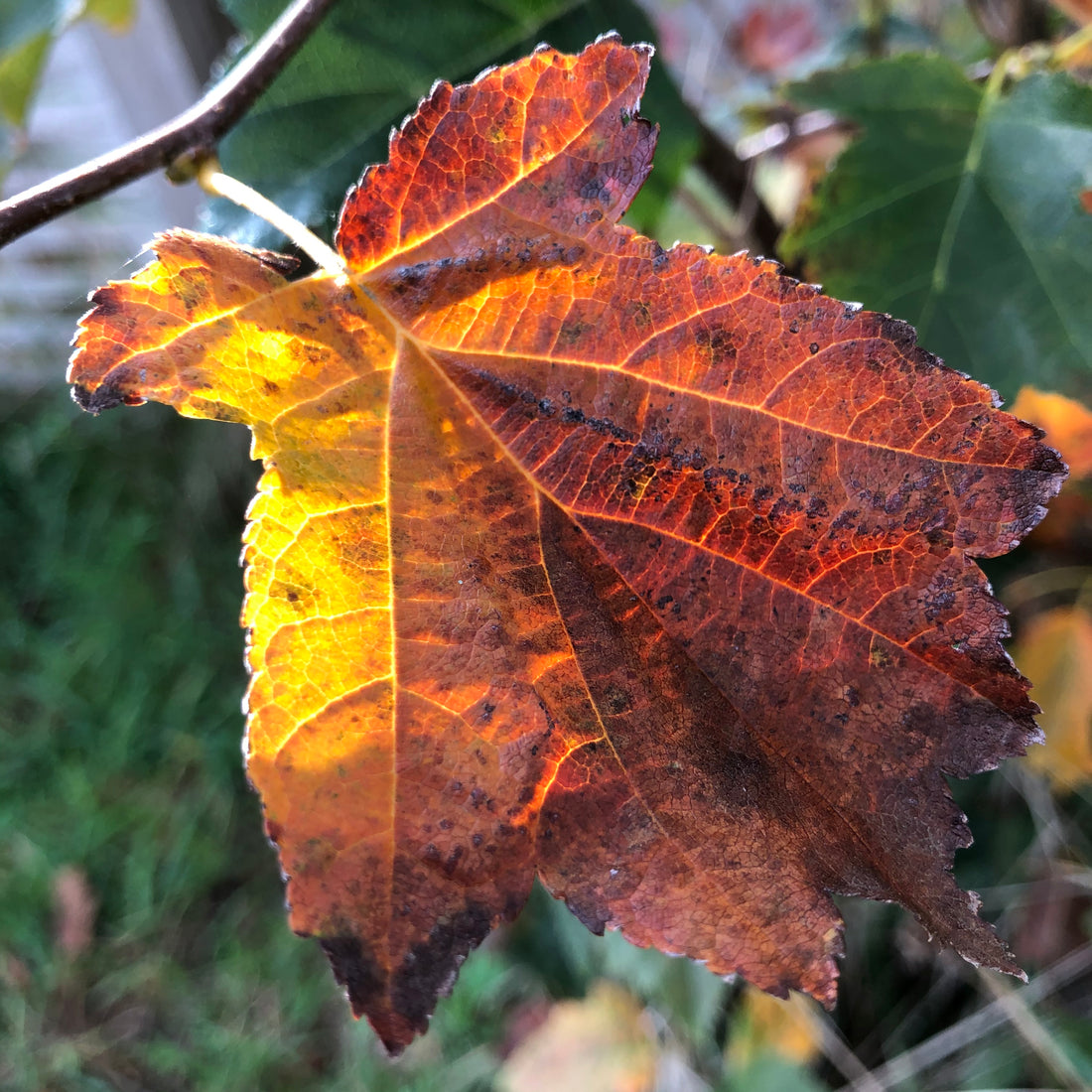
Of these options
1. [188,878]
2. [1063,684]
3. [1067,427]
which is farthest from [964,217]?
[188,878]

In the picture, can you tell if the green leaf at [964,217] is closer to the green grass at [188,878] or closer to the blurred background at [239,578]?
the blurred background at [239,578]

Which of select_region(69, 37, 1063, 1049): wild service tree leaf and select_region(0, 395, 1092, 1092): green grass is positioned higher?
select_region(69, 37, 1063, 1049): wild service tree leaf

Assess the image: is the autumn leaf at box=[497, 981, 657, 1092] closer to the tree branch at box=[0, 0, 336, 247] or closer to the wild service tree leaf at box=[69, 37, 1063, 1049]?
the wild service tree leaf at box=[69, 37, 1063, 1049]

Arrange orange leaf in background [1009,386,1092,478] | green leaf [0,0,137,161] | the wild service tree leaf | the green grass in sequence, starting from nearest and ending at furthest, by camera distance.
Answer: the wild service tree leaf < green leaf [0,0,137,161] < orange leaf in background [1009,386,1092,478] < the green grass

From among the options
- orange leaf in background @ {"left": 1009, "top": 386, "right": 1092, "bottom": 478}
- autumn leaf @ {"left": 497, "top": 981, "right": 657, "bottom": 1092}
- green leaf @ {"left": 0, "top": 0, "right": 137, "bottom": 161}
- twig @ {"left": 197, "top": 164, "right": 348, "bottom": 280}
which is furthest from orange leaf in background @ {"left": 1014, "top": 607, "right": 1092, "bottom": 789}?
green leaf @ {"left": 0, "top": 0, "right": 137, "bottom": 161}

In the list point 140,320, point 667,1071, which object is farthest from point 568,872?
point 667,1071

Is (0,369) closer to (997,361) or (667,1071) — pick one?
(667,1071)

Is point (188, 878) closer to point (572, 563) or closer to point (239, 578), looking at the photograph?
point (239, 578)
